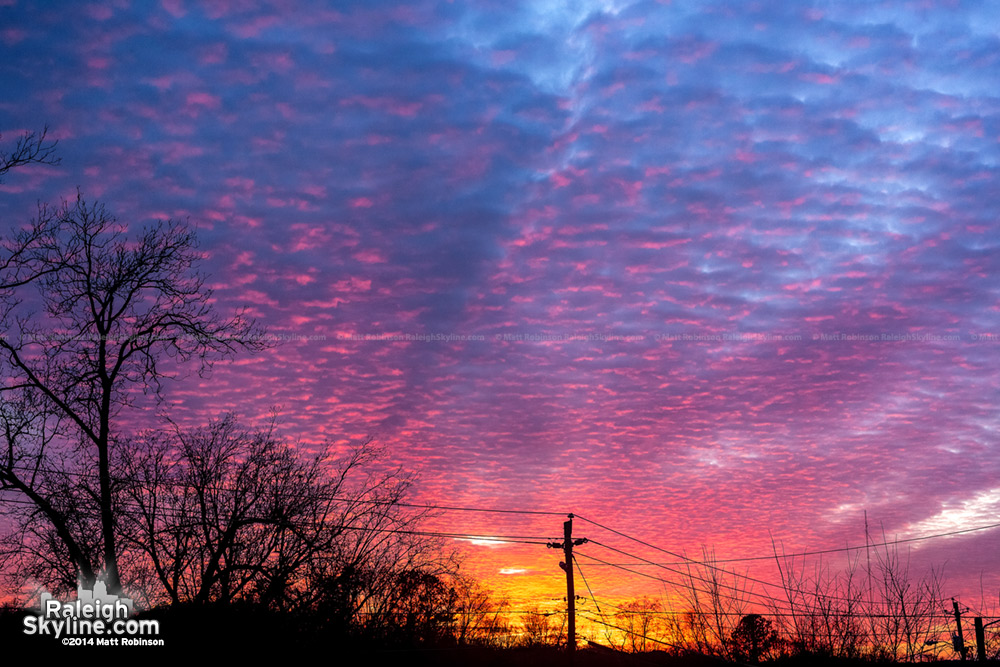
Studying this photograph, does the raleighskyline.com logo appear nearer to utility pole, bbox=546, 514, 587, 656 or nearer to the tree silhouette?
utility pole, bbox=546, 514, 587, 656

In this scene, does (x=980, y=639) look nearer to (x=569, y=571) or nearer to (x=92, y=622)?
(x=569, y=571)

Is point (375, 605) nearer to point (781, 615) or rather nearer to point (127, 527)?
point (127, 527)

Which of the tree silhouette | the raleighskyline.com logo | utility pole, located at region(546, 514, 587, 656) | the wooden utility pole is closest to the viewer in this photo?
the raleighskyline.com logo

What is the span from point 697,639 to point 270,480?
1828cm

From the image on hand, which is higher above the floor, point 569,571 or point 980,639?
point 569,571

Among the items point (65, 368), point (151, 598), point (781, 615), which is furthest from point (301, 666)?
point (781, 615)

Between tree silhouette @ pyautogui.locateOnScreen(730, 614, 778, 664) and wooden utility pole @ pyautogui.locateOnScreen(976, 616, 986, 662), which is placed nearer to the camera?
wooden utility pole @ pyautogui.locateOnScreen(976, 616, 986, 662)

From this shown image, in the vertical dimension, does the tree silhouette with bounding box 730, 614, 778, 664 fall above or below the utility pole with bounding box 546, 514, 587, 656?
below

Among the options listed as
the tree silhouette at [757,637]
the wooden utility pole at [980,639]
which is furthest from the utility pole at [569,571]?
the wooden utility pole at [980,639]

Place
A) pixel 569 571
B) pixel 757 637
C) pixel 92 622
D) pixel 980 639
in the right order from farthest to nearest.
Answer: pixel 757 637, pixel 980 639, pixel 569 571, pixel 92 622

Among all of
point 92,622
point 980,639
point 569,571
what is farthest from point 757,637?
point 92,622

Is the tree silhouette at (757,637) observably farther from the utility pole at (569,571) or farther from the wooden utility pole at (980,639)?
the utility pole at (569,571)

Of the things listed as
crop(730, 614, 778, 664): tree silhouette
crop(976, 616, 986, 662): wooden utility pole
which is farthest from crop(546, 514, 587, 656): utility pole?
crop(976, 616, 986, 662): wooden utility pole

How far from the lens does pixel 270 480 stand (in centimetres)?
3312
